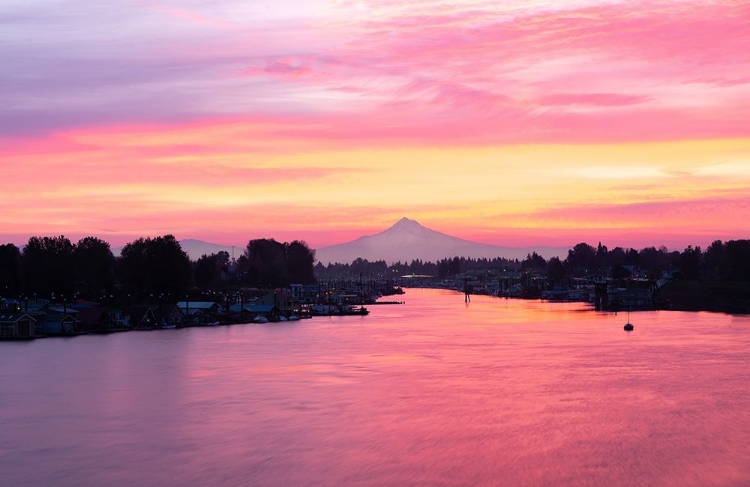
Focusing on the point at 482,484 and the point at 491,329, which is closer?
the point at 482,484

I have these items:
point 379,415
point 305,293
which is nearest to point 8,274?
point 305,293

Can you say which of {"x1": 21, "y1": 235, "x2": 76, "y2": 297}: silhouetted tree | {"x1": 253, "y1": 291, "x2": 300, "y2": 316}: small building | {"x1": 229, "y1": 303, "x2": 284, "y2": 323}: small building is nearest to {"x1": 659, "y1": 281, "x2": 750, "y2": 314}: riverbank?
{"x1": 253, "y1": 291, "x2": 300, "y2": 316}: small building

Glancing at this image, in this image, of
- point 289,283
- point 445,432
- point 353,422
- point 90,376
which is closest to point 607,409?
point 445,432

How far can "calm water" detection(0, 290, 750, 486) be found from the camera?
1606 centimetres

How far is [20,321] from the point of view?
42.5m

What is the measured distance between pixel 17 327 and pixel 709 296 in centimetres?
6049

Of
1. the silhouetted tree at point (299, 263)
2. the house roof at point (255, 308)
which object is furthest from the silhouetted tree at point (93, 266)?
the silhouetted tree at point (299, 263)

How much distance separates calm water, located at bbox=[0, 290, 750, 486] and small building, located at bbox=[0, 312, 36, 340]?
4.79m

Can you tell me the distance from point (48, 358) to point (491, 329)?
84.8ft

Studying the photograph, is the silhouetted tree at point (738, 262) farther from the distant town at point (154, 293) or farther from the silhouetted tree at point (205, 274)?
the silhouetted tree at point (205, 274)

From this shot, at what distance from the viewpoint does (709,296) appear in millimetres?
78375

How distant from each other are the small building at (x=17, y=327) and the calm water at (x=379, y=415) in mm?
4787

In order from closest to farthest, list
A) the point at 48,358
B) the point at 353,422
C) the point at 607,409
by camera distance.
→ the point at 353,422, the point at 607,409, the point at 48,358

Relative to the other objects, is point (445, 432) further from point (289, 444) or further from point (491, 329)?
point (491, 329)
